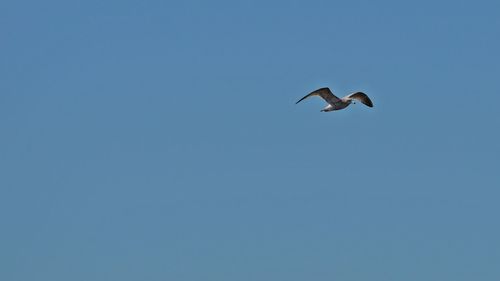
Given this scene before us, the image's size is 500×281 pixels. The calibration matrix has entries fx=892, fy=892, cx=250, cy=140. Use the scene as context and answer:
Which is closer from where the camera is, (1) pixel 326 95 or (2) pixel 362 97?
(2) pixel 362 97

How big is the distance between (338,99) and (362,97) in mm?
3158

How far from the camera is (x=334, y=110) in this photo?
117 metres

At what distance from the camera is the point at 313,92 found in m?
119

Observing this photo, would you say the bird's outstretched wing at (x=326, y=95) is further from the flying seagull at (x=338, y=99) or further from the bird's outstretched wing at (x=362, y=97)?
the bird's outstretched wing at (x=362, y=97)

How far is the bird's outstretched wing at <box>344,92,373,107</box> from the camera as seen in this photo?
11688 centimetres

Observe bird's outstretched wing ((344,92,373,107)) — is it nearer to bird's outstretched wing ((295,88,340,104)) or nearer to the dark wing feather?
the dark wing feather

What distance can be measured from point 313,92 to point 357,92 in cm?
599

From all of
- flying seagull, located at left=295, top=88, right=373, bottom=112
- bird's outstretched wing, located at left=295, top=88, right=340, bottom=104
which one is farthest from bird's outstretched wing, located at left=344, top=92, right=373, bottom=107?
bird's outstretched wing, located at left=295, top=88, right=340, bottom=104

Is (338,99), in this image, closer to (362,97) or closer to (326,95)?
(326,95)

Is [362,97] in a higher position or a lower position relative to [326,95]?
lower

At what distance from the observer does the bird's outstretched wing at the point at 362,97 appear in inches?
4601

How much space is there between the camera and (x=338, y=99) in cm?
11781

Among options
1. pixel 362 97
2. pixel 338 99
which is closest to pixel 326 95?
pixel 338 99

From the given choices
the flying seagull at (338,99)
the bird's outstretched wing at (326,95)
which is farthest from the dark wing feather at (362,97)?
the bird's outstretched wing at (326,95)
